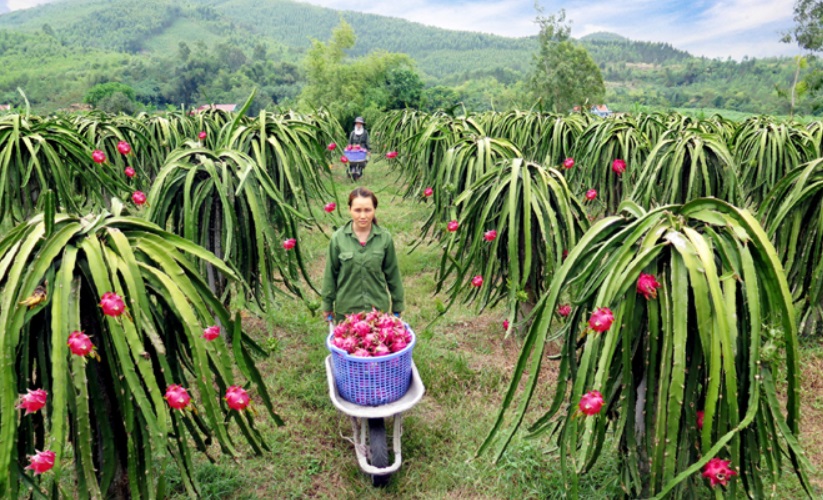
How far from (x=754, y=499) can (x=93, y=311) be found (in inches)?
85.6

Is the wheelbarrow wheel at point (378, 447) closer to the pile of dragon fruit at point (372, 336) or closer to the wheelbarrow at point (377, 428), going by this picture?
the wheelbarrow at point (377, 428)

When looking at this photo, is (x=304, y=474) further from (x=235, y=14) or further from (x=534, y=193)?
(x=235, y=14)

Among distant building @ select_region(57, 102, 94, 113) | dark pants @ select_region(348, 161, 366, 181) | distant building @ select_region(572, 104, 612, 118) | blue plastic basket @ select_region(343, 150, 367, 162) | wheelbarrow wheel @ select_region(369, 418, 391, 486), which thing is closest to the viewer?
wheelbarrow wheel @ select_region(369, 418, 391, 486)

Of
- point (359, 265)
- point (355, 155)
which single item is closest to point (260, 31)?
point (355, 155)

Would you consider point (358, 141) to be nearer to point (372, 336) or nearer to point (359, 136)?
point (359, 136)

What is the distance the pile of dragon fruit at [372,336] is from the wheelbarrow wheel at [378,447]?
35cm

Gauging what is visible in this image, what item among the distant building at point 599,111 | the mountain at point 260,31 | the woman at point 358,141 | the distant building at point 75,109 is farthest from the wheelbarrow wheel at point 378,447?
the mountain at point 260,31

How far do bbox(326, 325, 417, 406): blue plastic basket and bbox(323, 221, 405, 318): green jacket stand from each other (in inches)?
22.0

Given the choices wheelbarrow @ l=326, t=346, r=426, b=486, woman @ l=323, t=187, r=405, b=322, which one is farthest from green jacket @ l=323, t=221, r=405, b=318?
wheelbarrow @ l=326, t=346, r=426, b=486

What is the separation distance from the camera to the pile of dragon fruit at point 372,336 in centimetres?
253

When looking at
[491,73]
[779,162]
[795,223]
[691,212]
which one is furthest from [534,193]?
[491,73]

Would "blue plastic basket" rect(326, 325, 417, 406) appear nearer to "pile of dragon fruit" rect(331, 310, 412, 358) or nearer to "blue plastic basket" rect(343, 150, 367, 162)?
"pile of dragon fruit" rect(331, 310, 412, 358)

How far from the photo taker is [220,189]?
3.02 meters

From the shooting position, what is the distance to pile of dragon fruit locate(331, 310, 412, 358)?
253cm
